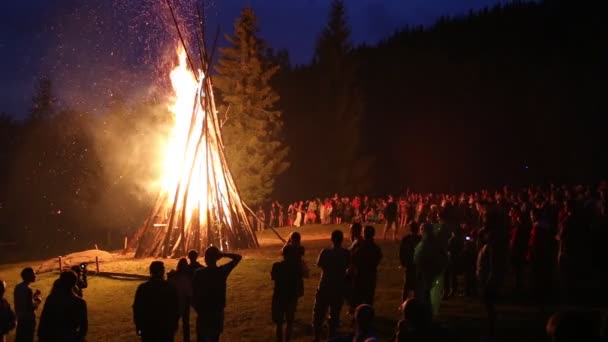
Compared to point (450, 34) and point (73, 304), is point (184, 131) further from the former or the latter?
point (450, 34)

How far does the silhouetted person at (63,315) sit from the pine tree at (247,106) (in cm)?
3024

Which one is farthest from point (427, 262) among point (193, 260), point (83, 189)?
point (83, 189)

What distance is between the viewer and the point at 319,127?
2159 inches

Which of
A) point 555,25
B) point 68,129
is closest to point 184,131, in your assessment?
point 68,129

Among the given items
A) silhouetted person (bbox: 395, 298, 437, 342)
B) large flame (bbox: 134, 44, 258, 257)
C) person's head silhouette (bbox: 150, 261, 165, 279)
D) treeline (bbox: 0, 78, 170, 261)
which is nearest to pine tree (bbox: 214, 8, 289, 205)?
treeline (bbox: 0, 78, 170, 261)

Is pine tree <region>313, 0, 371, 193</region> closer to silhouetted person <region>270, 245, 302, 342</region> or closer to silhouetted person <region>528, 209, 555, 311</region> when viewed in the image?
silhouetted person <region>528, 209, 555, 311</region>

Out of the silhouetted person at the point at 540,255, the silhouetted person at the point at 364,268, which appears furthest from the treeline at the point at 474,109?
the silhouetted person at the point at 364,268

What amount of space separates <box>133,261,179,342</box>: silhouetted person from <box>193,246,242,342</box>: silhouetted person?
0.90m

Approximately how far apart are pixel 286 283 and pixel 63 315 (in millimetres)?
3113

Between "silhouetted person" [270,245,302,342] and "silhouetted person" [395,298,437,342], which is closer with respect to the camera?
"silhouetted person" [395,298,437,342]

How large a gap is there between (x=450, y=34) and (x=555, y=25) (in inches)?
604

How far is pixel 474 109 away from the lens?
5319 centimetres

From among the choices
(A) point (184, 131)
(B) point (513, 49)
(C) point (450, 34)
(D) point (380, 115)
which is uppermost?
(C) point (450, 34)

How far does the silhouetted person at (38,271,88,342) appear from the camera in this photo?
6418 mm
